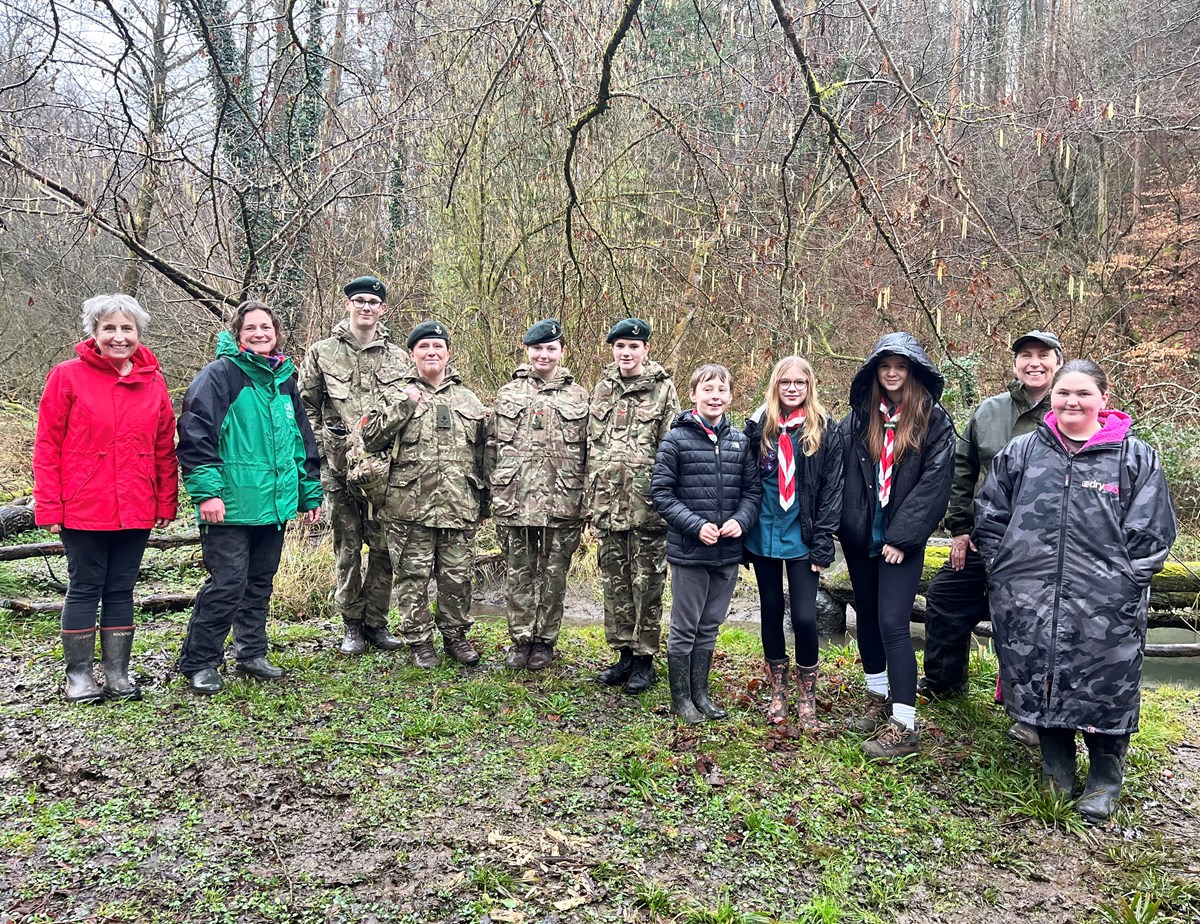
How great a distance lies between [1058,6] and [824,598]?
11204 mm

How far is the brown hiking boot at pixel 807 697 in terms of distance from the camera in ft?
14.1

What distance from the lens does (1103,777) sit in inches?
141

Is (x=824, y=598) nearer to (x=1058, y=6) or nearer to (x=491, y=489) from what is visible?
(x=491, y=489)

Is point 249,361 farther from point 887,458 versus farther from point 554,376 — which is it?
point 887,458

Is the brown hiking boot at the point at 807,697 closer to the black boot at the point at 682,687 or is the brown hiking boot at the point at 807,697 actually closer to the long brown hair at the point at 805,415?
the black boot at the point at 682,687

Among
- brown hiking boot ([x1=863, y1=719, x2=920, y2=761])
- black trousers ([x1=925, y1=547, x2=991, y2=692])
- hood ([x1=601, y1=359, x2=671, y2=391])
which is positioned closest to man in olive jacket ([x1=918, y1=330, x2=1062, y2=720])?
black trousers ([x1=925, y1=547, x2=991, y2=692])

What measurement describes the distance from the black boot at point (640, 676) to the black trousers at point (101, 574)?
2782mm

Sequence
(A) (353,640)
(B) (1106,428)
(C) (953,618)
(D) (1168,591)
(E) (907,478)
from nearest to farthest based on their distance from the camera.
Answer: (B) (1106,428)
(E) (907,478)
(C) (953,618)
(A) (353,640)
(D) (1168,591)

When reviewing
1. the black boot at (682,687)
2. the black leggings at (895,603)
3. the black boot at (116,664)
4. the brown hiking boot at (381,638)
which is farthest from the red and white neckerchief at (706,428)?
the black boot at (116,664)

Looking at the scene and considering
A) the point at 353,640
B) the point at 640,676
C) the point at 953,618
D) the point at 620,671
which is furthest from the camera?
the point at 353,640

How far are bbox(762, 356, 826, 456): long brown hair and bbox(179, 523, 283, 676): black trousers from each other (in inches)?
110

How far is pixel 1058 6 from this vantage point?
12.9 meters

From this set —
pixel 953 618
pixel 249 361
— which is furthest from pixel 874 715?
pixel 249 361

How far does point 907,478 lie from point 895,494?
10cm
